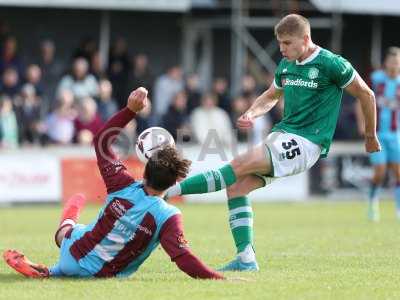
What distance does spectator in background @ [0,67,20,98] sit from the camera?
69.5ft

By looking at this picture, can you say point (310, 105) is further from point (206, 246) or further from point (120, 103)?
point (120, 103)

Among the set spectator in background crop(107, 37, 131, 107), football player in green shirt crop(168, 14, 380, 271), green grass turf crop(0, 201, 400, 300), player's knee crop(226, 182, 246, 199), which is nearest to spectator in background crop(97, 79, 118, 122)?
spectator in background crop(107, 37, 131, 107)

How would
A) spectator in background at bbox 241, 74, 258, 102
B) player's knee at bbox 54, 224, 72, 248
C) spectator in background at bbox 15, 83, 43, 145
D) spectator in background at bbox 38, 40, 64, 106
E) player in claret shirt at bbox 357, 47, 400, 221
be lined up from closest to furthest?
1. player's knee at bbox 54, 224, 72, 248
2. player in claret shirt at bbox 357, 47, 400, 221
3. spectator in background at bbox 15, 83, 43, 145
4. spectator in background at bbox 38, 40, 64, 106
5. spectator in background at bbox 241, 74, 258, 102

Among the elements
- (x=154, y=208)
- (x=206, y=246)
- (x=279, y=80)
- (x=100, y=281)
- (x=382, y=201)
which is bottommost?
(x=382, y=201)

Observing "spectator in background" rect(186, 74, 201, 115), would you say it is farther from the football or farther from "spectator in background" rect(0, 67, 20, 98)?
the football

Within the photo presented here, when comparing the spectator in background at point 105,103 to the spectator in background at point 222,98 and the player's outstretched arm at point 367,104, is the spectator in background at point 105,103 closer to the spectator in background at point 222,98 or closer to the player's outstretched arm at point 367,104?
the spectator in background at point 222,98

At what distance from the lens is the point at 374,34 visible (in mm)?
28469

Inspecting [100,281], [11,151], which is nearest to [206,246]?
[100,281]

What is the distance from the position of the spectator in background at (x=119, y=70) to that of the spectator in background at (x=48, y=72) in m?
1.33

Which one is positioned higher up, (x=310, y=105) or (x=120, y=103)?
(x=310, y=105)

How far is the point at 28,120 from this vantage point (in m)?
21.0

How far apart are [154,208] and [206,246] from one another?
373 centimetres

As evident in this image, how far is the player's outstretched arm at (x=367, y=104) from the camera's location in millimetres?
9234

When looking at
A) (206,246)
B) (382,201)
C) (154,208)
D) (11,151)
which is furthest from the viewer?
(382,201)
